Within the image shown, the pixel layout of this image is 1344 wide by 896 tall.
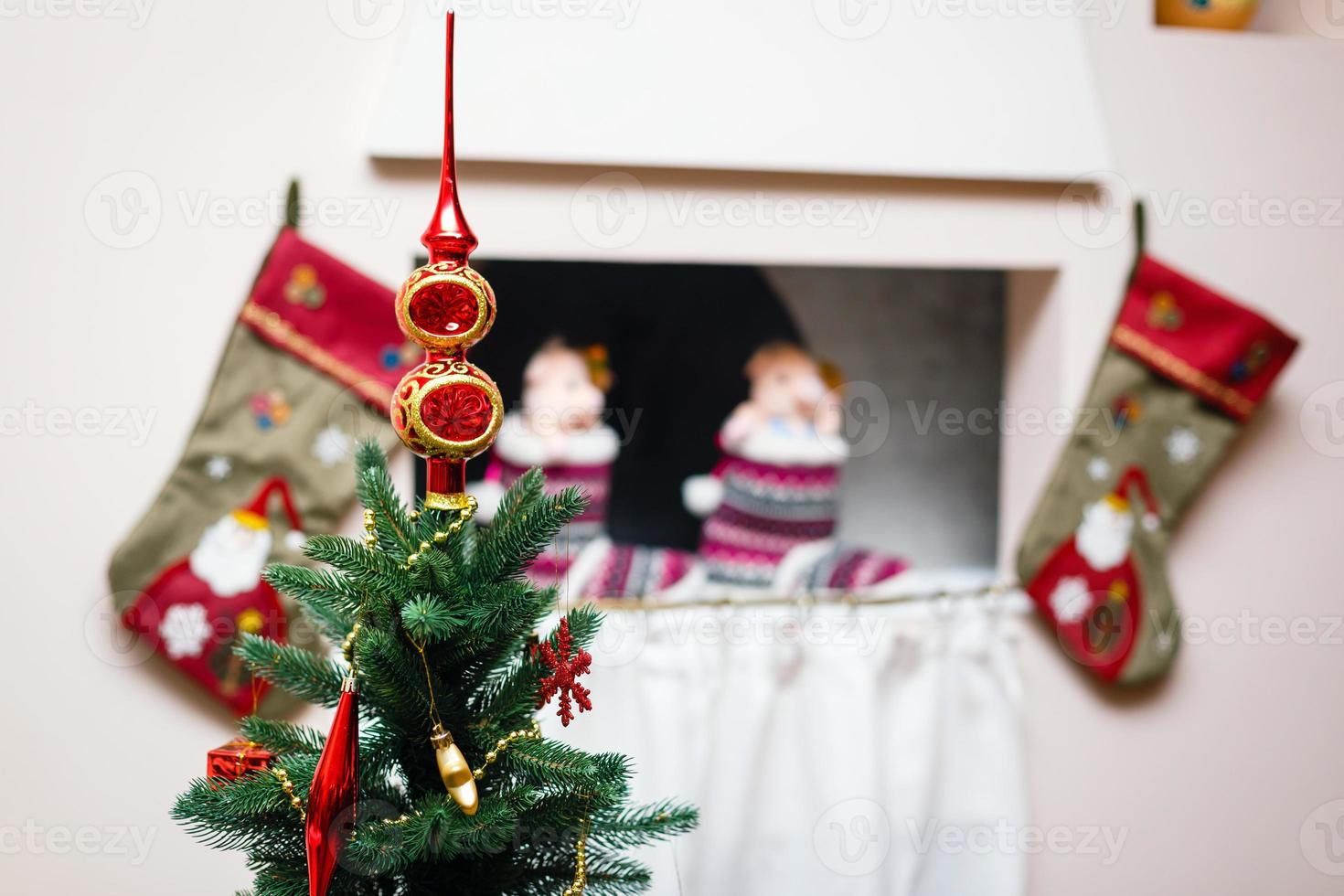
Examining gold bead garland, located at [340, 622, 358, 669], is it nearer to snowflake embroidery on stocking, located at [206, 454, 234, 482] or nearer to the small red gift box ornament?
the small red gift box ornament

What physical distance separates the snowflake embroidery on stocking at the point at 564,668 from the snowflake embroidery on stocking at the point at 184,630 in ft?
2.47

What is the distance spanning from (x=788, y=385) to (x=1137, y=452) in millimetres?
508

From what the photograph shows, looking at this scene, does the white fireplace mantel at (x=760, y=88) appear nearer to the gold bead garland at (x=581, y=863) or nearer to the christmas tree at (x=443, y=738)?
the christmas tree at (x=443, y=738)

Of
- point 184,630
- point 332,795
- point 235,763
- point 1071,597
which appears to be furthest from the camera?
point 1071,597

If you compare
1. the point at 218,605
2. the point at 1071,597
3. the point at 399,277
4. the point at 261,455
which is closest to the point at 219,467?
the point at 261,455

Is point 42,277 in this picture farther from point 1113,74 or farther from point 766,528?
point 1113,74

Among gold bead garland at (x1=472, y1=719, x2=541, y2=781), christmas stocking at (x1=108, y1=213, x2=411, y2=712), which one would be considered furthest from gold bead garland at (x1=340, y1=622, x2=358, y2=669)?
christmas stocking at (x1=108, y1=213, x2=411, y2=712)

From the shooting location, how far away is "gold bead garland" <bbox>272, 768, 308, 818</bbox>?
1.94 ft

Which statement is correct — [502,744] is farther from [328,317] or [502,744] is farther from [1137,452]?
[1137,452]

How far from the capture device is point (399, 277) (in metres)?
1.23

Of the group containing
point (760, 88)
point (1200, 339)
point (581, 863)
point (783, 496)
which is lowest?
point (581, 863)

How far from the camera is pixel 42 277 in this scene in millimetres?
1177

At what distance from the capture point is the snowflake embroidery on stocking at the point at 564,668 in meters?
0.60

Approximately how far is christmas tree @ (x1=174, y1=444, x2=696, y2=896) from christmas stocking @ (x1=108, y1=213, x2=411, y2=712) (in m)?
0.58
